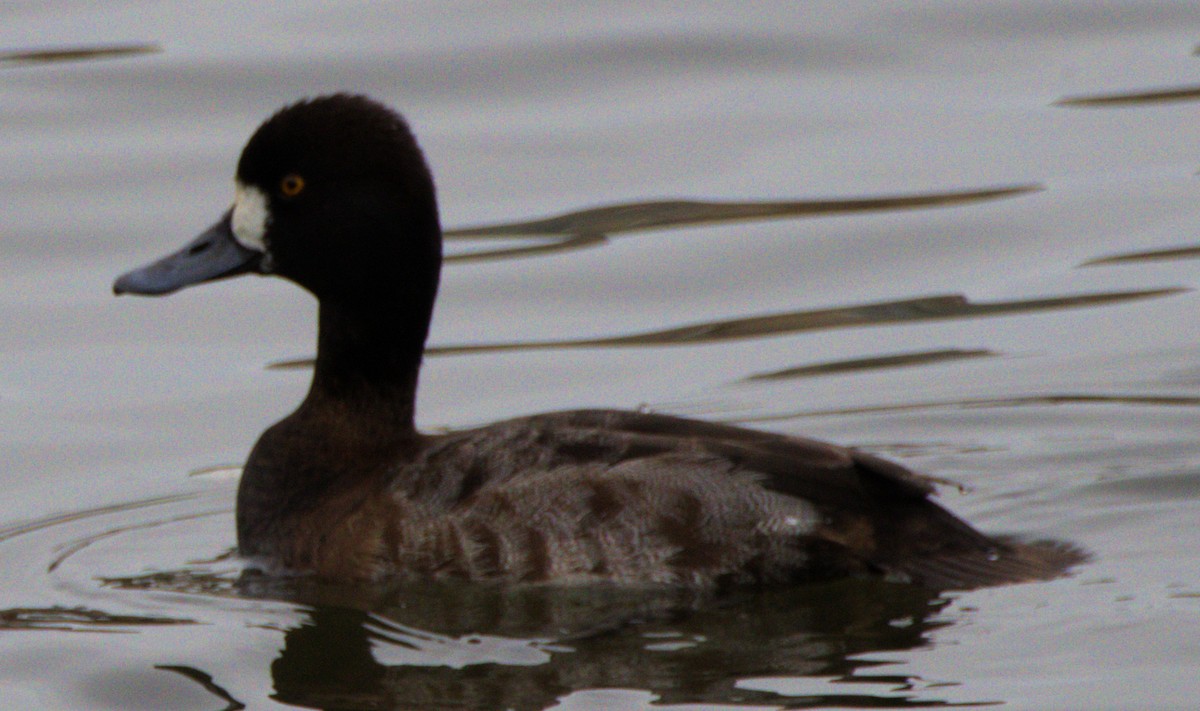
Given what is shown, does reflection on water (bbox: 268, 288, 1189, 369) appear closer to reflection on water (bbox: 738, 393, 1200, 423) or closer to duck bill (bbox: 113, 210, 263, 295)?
reflection on water (bbox: 738, 393, 1200, 423)

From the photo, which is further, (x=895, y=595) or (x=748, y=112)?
(x=748, y=112)

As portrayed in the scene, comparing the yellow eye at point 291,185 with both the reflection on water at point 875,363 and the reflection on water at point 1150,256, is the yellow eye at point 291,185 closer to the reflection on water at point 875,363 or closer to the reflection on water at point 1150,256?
the reflection on water at point 875,363

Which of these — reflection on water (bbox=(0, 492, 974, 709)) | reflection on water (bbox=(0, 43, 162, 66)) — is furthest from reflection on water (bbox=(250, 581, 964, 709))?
reflection on water (bbox=(0, 43, 162, 66))

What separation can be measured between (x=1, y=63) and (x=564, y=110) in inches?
121

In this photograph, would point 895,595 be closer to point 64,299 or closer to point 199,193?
point 64,299

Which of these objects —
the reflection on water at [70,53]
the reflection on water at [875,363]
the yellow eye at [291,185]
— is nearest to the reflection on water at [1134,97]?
the reflection on water at [875,363]

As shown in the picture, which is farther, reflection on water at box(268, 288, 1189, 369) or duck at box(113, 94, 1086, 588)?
reflection on water at box(268, 288, 1189, 369)

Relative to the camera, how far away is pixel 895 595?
577 centimetres

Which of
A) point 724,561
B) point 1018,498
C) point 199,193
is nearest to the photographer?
point 724,561

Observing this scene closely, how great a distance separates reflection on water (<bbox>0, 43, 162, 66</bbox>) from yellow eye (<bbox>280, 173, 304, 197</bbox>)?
597cm

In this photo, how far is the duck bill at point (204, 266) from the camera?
263 inches

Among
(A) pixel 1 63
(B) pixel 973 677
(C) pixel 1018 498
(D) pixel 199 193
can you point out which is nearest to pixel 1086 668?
(B) pixel 973 677

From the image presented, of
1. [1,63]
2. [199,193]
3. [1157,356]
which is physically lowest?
[1157,356]

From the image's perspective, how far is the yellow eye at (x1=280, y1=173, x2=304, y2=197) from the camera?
6523 millimetres
